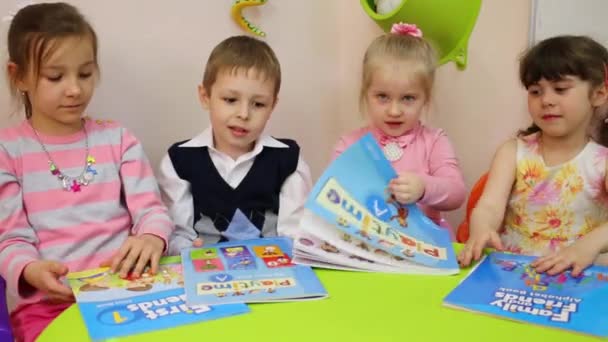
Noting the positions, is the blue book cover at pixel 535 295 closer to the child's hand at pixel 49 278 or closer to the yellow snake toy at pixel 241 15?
the child's hand at pixel 49 278

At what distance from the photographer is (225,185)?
122cm

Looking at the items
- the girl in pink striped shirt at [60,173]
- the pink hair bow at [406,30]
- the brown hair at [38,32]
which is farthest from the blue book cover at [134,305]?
the pink hair bow at [406,30]

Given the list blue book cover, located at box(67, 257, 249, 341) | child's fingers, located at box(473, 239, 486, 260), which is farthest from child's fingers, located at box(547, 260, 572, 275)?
blue book cover, located at box(67, 257, 249, 341)

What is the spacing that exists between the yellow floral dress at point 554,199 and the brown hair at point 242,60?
1.83 ft

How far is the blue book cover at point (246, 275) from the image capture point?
792mm

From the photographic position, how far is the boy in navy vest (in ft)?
3.99

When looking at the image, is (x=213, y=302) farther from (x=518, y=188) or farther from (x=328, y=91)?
(x=328, y=91)

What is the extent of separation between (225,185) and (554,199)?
26.7 inches

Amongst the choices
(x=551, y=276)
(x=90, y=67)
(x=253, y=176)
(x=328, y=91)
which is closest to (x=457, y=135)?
(x=328, y=91)

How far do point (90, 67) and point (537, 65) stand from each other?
884 mm

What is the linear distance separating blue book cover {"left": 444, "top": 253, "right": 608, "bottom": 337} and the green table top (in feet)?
0.07

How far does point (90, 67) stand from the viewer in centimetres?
113

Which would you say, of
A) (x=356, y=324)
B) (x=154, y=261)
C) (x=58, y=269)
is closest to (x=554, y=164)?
(x=356, y=324)

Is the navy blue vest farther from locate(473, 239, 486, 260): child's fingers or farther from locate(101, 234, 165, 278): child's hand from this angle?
locate(473, 239, 486, 260): child's fingers
